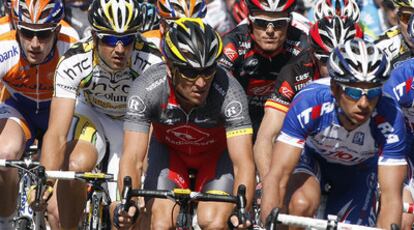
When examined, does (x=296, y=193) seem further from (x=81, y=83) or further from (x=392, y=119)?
(x=81, y=83)

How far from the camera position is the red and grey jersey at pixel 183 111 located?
35.3 feet

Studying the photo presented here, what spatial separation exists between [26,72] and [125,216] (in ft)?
11.7

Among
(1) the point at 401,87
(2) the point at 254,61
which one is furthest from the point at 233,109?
(2) the point at 254,61

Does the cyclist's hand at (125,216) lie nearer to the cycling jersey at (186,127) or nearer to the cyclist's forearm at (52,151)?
the cycling jersey at (186,127)

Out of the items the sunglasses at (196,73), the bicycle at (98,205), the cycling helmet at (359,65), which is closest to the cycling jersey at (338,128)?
the cycling helmet at (359,65)

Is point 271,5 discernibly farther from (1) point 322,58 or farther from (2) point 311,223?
(2) point 311,223

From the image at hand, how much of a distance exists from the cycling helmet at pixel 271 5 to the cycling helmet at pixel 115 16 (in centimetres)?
120

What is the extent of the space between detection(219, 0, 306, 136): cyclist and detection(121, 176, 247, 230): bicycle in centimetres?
330

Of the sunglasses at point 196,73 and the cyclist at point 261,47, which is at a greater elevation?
the cyclist at point 261,47

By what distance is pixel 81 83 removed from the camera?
12352 mm

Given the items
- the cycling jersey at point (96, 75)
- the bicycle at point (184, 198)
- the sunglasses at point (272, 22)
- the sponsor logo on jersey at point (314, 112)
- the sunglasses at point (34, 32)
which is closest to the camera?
the bicycle at point (184, 198)

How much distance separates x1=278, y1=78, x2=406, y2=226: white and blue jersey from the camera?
10.2 m

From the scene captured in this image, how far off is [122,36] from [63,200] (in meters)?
1.67

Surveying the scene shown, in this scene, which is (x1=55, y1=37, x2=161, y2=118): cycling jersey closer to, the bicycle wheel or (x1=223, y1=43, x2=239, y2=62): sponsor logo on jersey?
(x1=223, y1=43, x2=239, y2=62): sponsor logo on jersey
